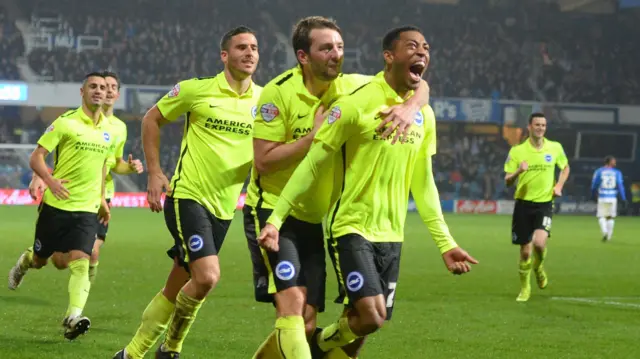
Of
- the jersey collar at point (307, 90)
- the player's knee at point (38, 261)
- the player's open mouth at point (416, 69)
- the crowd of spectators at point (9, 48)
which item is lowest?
the player's knee at point (38, 261)

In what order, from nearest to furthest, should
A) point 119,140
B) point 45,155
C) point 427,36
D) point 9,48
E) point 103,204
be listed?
point 45,155, point 103,204, point 119,140, point 9,48, point 427,36

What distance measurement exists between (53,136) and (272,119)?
4.00 meters

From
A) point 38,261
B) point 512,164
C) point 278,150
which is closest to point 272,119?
point 278,150

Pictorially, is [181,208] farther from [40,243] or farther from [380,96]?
[40,243]

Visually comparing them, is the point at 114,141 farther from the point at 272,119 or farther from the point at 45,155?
the point at 272,119

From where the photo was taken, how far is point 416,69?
5.54 m

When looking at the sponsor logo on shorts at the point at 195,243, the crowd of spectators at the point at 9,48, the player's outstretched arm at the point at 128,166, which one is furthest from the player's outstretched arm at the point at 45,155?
the crowd of spectators at the point at 9,48

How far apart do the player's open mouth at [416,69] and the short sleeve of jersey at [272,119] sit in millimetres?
801

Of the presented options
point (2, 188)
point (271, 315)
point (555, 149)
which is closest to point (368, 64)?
point (2, 188)

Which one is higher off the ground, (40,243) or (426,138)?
(426,138)

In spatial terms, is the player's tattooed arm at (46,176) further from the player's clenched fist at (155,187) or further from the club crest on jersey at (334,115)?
the club crest on jersey at (334,115)

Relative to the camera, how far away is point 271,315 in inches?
416

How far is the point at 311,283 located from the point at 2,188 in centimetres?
3435

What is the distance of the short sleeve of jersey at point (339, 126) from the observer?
5410 mm
